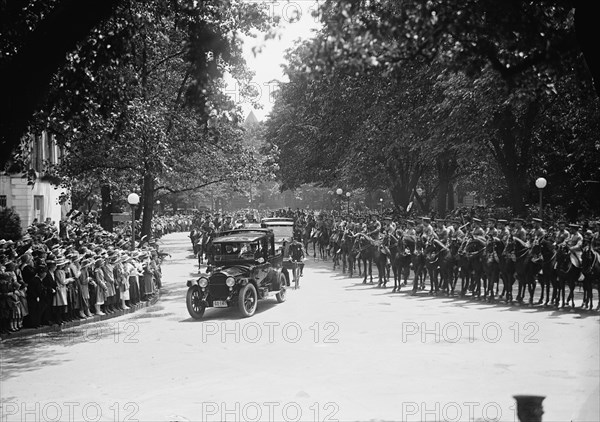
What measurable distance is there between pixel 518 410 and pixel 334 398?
2.40m

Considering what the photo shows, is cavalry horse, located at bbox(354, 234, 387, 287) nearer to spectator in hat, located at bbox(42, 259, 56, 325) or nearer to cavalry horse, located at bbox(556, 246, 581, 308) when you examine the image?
cavalry horse, located at bbox(556, 246, 581, 308)

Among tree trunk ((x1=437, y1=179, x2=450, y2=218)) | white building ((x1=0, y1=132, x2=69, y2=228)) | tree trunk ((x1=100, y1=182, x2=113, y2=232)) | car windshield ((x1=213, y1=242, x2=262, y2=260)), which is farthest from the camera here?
tree trunk ((x1=437, y1=179, x2=450, y2=218))

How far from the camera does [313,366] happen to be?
10.7 metres

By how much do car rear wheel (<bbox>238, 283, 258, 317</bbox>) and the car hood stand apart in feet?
1.58

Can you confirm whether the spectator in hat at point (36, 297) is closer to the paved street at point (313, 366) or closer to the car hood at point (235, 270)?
the paved street at point (313, 366)

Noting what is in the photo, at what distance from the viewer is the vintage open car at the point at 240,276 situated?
53.1ft

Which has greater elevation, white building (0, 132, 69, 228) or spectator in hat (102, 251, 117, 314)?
white building (0, 132, 69, 228)

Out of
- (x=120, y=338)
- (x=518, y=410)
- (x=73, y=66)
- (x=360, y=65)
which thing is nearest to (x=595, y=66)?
(x=360, y=65)

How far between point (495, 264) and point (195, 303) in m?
8.54

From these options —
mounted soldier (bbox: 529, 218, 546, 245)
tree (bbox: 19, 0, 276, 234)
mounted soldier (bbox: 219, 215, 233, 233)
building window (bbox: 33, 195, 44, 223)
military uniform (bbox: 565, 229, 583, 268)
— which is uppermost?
tree (bbox: 19, 0, 276, 234)

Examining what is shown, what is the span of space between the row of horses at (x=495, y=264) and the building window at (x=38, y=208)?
18182 millimetres

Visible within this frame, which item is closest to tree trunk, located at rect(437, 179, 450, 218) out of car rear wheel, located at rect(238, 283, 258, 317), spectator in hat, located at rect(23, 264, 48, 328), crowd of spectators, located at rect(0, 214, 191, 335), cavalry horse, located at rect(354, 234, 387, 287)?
cavalry horse, located at rect(354, 234, 387, 287)

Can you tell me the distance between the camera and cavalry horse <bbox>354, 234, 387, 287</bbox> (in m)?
22.8

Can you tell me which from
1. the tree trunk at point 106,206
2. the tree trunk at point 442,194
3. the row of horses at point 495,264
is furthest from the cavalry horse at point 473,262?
the tree trunk at point 442,194
